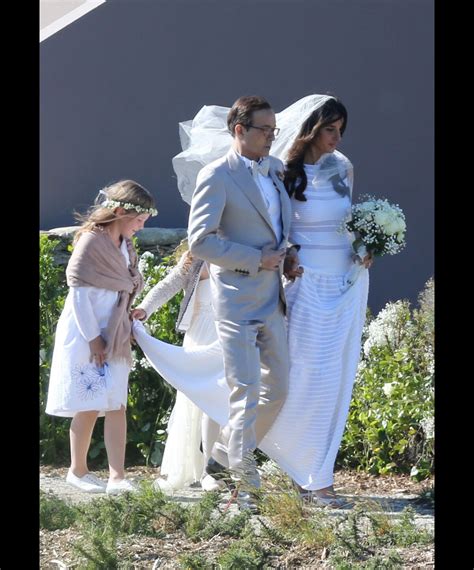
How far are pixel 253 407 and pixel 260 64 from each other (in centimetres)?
381

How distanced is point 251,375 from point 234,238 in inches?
24.9

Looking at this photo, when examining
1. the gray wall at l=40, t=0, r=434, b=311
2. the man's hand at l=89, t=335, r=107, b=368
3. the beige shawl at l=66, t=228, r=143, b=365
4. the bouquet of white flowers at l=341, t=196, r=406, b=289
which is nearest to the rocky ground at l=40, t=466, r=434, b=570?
the man's hand at l=89, t=335, r=107, b=368

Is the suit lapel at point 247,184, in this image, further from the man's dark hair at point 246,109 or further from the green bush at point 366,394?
the green bush at point 366,394

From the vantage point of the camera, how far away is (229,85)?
9125 mm

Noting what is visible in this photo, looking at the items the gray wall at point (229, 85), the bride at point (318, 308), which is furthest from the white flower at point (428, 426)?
the gray wall at point (229, 85)

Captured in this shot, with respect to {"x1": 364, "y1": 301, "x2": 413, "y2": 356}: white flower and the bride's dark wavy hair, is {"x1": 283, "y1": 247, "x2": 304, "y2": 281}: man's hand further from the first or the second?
{"x1": 364, "y1": 301, "x2": 413, "y2": 356}: white flower

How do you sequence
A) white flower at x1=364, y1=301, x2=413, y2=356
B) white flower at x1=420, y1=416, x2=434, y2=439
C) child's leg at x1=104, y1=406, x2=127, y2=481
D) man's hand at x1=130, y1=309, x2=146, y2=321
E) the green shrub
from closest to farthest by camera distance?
the green shrub, child's leg at x1=104, y1=406, x2=127, y2=481, man's hand at x1=130, y1=309, x2=146, y2=321, white flower at x1=420, y1=416, x2=434, y2=439, white flower at x1=364, y1=301, x2=413, y2=356

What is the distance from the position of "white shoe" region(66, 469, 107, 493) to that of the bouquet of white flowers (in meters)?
1.56

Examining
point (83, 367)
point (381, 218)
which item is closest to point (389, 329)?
point (381, 218)

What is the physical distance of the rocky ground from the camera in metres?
4.96

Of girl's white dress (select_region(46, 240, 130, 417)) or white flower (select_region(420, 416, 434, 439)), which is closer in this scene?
girl's white dress (select_region(46, 240, 130, 417))

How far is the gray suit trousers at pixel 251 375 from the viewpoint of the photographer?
5875 millimetres

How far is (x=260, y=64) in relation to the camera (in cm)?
909

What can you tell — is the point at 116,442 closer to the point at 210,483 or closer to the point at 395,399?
the point at 210,483
